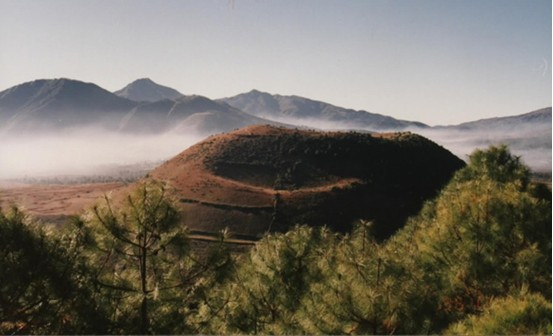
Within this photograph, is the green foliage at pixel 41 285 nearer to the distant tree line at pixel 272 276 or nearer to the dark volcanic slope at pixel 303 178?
the distant tree line at pixel 272 276

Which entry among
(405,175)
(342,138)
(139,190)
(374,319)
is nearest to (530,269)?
(374,319)

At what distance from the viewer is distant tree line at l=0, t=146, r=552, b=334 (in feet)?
18.9

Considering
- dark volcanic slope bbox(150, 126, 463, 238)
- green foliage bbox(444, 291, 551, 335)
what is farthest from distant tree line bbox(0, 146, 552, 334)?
dark volcanic slope bbox(150, 126, 463, 238)

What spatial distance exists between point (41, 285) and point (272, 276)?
464 cm

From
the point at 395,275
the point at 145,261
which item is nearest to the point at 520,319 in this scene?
the point at 395,275

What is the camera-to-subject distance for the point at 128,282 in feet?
24.7

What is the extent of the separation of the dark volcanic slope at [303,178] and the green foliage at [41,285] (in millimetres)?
39969

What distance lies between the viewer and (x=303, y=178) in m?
63.9

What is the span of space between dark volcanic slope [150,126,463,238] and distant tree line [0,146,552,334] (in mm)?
38156

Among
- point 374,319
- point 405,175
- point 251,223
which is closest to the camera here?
point 374,319

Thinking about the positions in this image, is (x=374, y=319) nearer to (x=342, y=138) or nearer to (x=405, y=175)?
(x=405, y=175)

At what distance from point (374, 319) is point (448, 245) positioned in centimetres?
377

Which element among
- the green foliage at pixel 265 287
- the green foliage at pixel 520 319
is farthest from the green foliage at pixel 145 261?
the green foliage at pixel 520 319

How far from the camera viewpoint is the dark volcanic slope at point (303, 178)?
2080 inches
